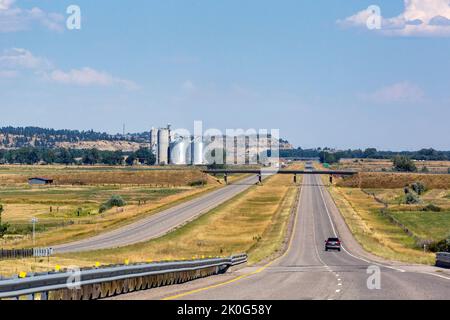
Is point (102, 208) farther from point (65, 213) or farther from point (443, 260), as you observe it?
point (443, 260)

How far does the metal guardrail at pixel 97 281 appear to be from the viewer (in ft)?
55.0

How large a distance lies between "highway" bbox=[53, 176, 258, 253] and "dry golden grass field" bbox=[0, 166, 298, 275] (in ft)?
6.33

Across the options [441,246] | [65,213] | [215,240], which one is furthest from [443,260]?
[65,213]

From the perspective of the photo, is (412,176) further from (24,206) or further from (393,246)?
(393,246)

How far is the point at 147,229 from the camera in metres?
87.9

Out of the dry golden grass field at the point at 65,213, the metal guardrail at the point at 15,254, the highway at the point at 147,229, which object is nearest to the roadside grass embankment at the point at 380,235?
the highway at the point at 147,229

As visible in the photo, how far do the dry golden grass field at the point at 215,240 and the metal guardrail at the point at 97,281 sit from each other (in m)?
13.3

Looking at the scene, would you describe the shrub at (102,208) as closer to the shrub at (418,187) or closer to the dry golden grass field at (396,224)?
the dry golden grass field at (396,224)

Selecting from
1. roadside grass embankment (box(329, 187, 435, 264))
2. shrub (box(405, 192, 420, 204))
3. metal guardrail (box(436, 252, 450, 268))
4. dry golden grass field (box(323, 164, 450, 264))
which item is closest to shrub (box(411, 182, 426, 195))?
dry golden grass field (box(323, 164, 450, 264))

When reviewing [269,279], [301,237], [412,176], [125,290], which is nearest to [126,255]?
[301,237]

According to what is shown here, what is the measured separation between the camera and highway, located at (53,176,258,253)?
71.9 meters

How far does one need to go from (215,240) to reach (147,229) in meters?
11.9
